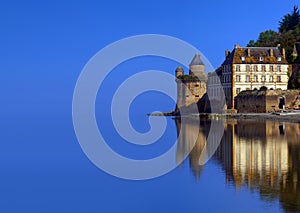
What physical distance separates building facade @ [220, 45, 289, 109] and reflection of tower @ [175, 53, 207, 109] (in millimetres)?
7272

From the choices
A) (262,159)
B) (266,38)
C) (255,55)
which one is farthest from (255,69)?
(262,159)

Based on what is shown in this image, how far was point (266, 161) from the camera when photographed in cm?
2256

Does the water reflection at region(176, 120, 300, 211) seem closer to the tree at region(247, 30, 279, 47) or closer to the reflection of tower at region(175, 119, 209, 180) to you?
the reflection of tower at region(175, 119, 209, 180)

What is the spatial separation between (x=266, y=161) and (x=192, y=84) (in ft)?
130

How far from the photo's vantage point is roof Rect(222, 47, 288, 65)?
2103 inches

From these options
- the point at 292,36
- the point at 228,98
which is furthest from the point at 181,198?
the point at 292,36

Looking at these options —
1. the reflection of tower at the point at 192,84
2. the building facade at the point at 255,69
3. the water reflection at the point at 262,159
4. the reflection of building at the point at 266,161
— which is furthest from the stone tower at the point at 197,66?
the reflection of building at the point at 266,161

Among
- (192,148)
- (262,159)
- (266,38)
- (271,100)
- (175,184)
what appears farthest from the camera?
(266,38)

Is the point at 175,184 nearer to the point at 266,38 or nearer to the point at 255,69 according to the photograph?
the point at 255,69

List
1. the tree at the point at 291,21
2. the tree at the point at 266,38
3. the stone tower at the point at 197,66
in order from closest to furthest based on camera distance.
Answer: the stone tower at the point at 197,66 → the tree at the point at 266,38 → the tree at the point at 291,21

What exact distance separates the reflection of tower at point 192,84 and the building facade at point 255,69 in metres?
7.27

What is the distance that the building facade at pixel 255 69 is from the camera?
175 feet

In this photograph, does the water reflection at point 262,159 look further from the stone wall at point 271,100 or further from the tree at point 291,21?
the tree at point 291,21

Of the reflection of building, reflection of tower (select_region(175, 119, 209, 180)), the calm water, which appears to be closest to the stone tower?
reflection of tower (select_region(175, 119, 209, 180))
